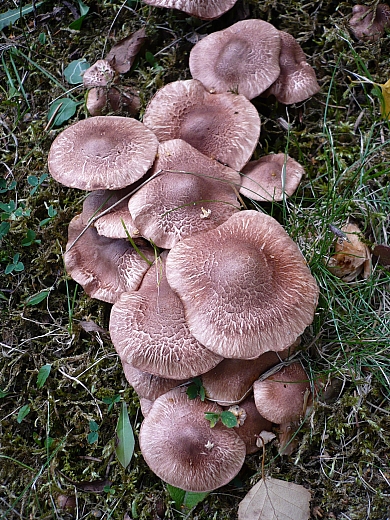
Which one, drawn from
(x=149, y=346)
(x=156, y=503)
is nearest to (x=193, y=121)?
(x=149, y=346)

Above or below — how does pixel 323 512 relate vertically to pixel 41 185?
below

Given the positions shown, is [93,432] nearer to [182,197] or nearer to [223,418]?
[223,418]

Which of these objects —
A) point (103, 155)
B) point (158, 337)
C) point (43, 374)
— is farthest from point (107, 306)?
point (103, 155)

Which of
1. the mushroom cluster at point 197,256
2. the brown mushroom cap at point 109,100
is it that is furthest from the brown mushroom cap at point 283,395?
the brown mushroom cap at point 109,100

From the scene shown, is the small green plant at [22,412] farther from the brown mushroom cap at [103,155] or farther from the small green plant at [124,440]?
the brown mushroom cap at [103,155]

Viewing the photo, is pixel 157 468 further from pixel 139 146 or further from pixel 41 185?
pixel 41 185

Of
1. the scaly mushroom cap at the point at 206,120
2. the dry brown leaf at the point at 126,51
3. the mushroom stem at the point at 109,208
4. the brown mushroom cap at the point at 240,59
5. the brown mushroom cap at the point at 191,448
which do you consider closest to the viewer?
the brown mushroom cap at the point at 191,448
